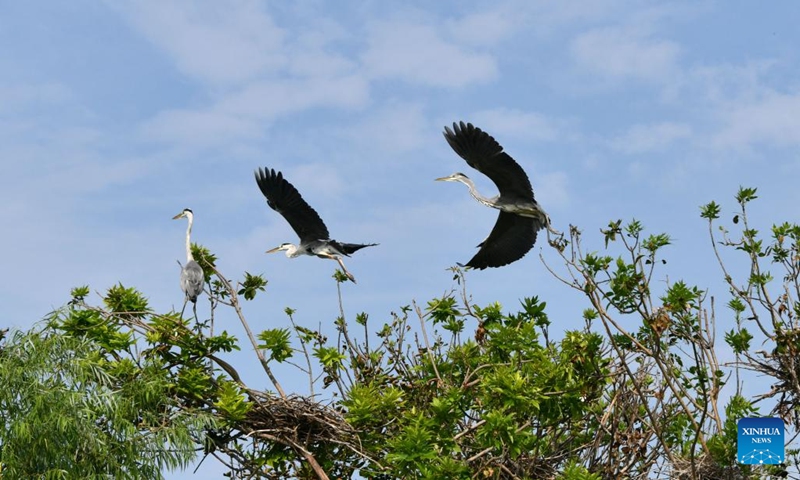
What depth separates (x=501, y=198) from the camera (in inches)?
472

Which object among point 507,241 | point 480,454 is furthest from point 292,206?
point 480,454

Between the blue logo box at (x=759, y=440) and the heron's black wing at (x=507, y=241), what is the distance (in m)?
4.93

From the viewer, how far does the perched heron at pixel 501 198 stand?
1109cm

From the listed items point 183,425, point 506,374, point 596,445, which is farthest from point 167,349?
point 596,445

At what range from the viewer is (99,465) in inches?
370

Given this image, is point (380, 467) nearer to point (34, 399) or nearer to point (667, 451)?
point (667, 451)

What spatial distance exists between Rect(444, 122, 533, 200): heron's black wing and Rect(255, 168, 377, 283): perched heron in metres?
1.88

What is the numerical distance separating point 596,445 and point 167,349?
4050mm

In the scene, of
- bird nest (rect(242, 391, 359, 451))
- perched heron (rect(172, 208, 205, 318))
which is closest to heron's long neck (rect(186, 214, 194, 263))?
perched heron (rect(172, 208, 205, 318))

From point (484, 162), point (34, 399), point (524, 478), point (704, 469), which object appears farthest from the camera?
point (484, 162)

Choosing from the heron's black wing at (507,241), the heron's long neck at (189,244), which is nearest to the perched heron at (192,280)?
the heron's long neck at (189,244)

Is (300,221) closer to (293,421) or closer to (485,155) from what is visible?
(485,155)

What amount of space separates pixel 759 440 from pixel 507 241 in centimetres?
543

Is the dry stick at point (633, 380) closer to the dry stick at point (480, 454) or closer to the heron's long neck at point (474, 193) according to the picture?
the dry stick at point (480, 454)
